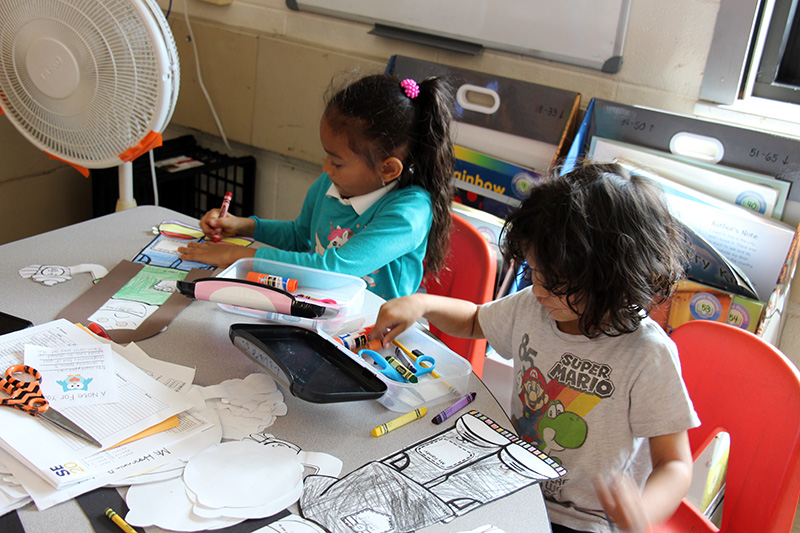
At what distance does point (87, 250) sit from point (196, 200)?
1.32m

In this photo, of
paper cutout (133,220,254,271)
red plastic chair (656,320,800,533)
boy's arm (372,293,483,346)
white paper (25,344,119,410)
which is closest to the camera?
white paper (25,344,119,410)

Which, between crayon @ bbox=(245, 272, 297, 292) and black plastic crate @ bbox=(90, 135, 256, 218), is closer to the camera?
crayon @ bbox=(245, 272, 297, 292)

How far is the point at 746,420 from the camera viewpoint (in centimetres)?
96

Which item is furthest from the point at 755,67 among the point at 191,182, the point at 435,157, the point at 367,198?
the point at 191,182

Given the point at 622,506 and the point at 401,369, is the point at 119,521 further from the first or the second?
the point at 622,506

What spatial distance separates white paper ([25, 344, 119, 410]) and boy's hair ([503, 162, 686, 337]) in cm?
58

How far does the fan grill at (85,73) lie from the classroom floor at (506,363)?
0.92 m

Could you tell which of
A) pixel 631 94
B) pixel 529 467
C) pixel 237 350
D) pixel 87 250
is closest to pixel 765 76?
pixel 631 94

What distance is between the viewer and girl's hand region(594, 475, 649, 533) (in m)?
0.71

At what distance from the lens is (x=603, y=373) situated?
3.12ft

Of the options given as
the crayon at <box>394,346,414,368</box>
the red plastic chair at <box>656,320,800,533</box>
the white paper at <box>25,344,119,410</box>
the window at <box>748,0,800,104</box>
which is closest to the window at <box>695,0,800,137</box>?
the window at <box>748,0,800,104</box>

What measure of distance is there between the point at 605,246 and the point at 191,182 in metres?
1.86

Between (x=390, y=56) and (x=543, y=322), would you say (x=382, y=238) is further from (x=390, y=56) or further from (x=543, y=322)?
(x=390, y=56)

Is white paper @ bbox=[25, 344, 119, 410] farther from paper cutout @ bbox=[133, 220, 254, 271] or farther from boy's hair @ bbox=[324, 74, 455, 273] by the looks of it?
boy's hair @ bbox=[324, 74, 455, 273]
